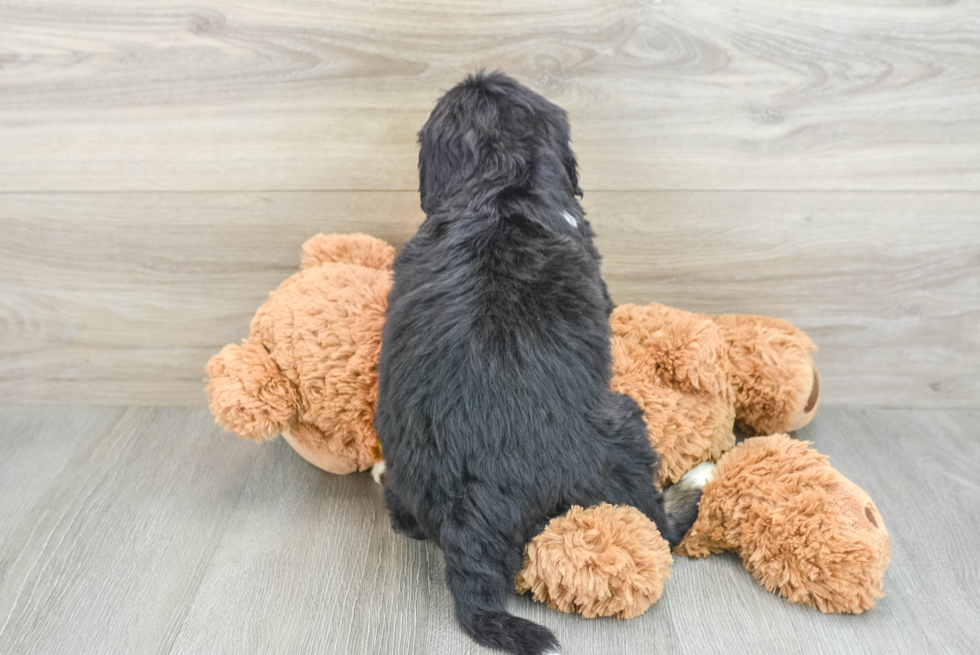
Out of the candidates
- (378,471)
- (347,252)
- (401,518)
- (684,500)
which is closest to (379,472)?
(378,471)

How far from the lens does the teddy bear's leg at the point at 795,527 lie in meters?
0.81

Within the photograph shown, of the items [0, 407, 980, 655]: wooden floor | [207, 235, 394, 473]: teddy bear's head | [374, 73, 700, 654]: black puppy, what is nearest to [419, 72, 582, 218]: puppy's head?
[374, 73, 700, 654]: black puppy

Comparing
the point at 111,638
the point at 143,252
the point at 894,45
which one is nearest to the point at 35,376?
the point at 143,252

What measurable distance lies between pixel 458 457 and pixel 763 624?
41 centimetres

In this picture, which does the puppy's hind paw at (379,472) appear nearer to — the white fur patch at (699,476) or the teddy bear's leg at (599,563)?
the teddy bear's leg at (599,563)

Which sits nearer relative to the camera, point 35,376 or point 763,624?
point 763,624

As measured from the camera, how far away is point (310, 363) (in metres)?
0.97

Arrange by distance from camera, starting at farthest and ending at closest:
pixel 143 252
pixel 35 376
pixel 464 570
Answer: pixel 35 376
pixel 143 252
pixel 464 570

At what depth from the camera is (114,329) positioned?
128 cm

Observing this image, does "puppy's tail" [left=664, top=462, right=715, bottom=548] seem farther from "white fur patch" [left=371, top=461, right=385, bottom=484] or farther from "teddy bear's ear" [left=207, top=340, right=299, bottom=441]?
"teddy bear's ear" [left=207, top=340, right=299, bottom=441]

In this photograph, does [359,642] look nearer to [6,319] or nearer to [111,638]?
[111,638]

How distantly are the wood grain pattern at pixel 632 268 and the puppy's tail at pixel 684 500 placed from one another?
14.3 inches

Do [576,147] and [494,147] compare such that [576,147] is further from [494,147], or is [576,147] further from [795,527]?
[795,527]

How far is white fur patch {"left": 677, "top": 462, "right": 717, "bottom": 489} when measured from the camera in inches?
37.4
